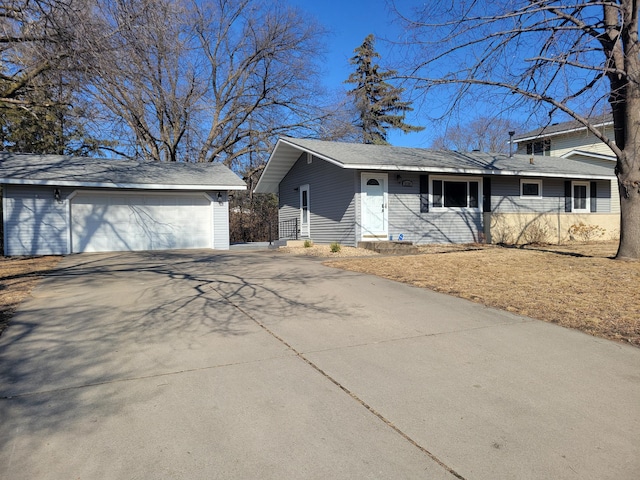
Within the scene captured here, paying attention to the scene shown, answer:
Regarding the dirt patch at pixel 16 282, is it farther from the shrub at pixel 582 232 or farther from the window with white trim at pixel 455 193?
the shrub at pixel 582 232

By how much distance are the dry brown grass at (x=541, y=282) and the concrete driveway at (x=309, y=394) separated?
580 mm

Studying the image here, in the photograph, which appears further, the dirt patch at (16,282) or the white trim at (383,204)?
the white trim at (383,204)

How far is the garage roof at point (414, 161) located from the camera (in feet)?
48.0

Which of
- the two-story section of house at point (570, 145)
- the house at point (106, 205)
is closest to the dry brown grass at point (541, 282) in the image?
the house at point (106, 205)

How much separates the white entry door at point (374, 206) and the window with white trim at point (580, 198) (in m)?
9.37

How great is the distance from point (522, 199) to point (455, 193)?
3357 mm

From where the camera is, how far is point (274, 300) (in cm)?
700

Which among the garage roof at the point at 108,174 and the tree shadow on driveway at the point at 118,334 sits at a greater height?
the garage roof at the point at 108,174

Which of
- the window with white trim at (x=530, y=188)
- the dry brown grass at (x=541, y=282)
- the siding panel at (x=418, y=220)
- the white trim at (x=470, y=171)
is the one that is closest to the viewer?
the dry brown grass at (x=541, y=282)

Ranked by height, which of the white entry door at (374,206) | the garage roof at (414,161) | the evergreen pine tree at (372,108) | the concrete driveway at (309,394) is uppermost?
the evergreen pine tree at (372,108)

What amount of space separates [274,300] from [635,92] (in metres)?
9.08

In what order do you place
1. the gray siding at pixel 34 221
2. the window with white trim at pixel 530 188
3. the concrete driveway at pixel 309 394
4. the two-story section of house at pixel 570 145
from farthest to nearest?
the two-story section of house at pixel 570 145
the window with white trim at pixel 530 188
the gray siding at pixel 34 221
the concrete driveway at pixel 309 394

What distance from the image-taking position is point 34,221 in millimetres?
15164

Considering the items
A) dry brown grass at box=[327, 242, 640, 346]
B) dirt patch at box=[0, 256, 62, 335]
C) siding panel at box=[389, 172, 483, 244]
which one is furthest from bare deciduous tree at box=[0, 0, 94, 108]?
siding panel at box=[389, 172, 483, 244]
